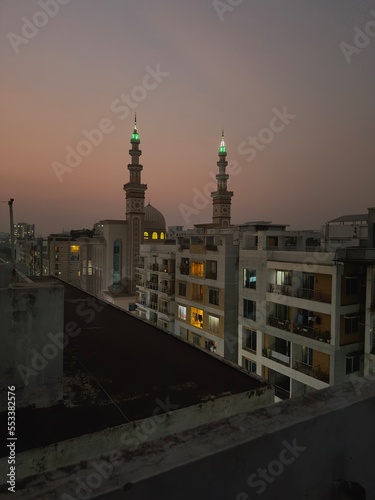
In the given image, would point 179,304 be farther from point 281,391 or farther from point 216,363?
point 216,363

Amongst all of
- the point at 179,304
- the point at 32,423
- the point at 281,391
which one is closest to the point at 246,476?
the point at 32,423

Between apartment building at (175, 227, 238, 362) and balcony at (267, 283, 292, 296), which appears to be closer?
balcony at (267, 283, 292, 296)

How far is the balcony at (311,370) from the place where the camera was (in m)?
15.4

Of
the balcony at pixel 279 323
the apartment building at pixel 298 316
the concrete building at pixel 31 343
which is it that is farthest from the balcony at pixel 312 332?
the concrete building at pixel 31 343

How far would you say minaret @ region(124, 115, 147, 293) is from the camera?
43500 mm

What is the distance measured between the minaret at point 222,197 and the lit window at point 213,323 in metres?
30.3

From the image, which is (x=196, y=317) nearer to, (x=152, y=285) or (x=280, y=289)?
(x=152, y=285)

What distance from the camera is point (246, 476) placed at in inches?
57.6

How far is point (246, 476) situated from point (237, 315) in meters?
21.1

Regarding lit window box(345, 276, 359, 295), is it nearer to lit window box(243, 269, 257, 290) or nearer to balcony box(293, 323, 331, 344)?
balcony box(293, 323, 331, 344)

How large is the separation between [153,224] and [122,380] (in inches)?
1796

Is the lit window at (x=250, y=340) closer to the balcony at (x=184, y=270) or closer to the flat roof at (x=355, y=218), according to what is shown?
the balcony at (x=184, y=270)

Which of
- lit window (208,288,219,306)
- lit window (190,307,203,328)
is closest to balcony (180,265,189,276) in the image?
lit window (190,307,203,328)

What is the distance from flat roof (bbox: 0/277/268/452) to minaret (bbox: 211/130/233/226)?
4471 cm
